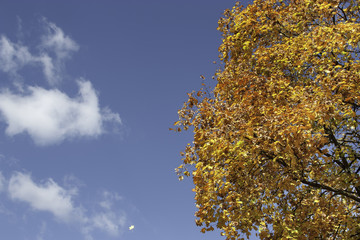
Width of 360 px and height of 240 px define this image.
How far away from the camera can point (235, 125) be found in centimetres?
907

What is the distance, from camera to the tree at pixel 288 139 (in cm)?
823

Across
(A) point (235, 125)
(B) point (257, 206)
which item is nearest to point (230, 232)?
(B) point (257, 206)

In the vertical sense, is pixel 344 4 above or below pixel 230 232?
above

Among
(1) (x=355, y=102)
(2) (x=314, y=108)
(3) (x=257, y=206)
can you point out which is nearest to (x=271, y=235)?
(3) (x=257, y=206)

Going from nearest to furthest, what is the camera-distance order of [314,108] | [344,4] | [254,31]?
[314,108], [344,4], [254,31]

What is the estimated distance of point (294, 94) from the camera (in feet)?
29.5

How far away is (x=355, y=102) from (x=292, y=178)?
11.2 ft

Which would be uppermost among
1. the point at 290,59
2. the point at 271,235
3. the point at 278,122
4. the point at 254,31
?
the point at 254,31

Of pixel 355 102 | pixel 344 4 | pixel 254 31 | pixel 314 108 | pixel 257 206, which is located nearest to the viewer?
pixel 314 108

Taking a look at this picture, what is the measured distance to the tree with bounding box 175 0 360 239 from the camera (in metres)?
8.23

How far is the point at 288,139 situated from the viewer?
7812 mm

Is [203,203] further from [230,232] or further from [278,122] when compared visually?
[278,122]

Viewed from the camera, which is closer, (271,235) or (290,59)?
(271,235)

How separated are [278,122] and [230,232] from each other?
3.75 m
